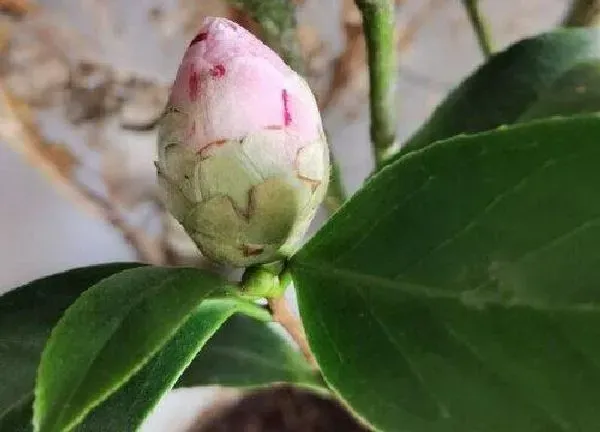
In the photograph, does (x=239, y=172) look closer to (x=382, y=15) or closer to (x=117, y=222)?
(x=382, y=15)

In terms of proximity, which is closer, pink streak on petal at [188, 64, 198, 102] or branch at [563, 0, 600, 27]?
pink streak on petal at [188, 64, 198, 102]

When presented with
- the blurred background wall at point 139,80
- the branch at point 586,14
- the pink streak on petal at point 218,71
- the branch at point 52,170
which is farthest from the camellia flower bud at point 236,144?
the branch at point 52,170

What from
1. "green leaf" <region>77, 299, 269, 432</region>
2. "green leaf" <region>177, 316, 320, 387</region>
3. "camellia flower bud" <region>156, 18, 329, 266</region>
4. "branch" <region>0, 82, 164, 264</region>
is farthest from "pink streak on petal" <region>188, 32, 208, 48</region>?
"branch" <region>0, 82, 164, 264</region>

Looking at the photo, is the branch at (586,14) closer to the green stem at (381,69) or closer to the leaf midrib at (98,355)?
the green stem at (381,69)

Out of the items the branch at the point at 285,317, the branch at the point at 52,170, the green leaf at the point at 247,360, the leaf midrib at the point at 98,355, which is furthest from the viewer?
the branch at the point at 52,170

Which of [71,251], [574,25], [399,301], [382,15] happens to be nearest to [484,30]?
[574,25]

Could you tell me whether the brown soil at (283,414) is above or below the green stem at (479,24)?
below

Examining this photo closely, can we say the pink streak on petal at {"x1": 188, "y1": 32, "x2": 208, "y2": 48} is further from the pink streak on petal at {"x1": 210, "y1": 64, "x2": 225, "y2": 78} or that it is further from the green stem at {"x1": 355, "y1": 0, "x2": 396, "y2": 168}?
the green stem at {"x1": 355, "y1": 0, "x2": 396, "y2": 168}
